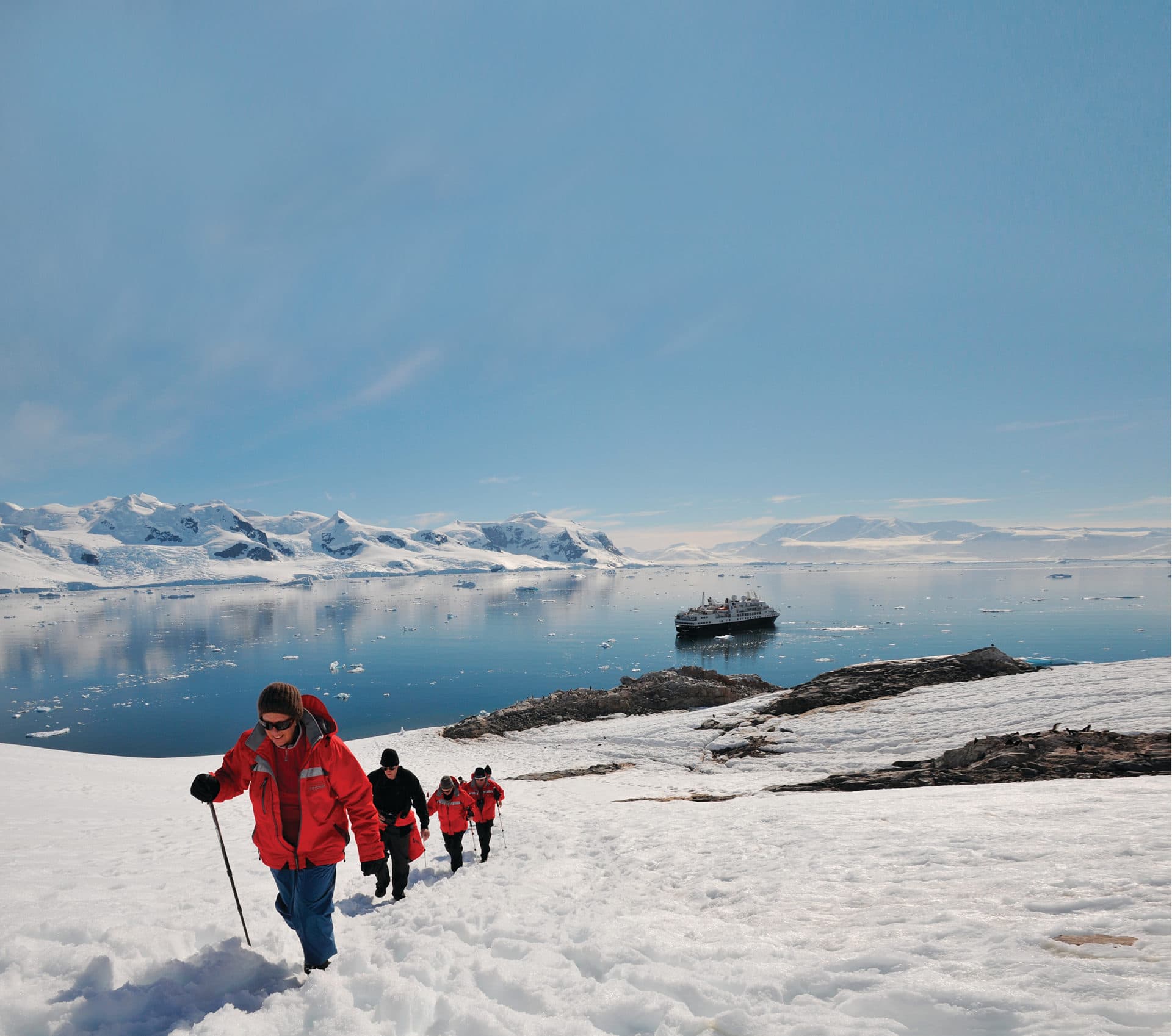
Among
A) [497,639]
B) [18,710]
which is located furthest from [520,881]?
[497,639]

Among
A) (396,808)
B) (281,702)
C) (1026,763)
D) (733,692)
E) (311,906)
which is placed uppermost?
(281,702)

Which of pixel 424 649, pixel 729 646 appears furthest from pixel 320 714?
pixel 729 646

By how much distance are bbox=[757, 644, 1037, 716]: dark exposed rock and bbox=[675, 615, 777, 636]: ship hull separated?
190ft

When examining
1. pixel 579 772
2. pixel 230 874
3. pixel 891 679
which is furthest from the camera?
pixel 891 679

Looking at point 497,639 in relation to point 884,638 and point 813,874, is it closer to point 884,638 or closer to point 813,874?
point 884,638

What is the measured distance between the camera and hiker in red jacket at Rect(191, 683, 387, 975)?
394 cm

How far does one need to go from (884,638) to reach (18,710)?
88211 millimetres

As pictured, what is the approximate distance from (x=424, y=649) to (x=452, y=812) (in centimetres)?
6940

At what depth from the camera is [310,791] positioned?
397cm

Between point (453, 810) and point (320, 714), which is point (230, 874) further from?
point (453, 810)

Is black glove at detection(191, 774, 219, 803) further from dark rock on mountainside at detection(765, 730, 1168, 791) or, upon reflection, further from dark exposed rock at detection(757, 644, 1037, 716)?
dark exposed rock at detection(757, 644, 1037, 716)

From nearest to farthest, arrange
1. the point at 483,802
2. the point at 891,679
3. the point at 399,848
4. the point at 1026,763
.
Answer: the point at 399,848, the point at 483,802, the point at 1026,763, the point at 891,679

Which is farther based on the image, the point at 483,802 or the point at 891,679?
the point at 891,679

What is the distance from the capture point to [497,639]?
3169 inches
